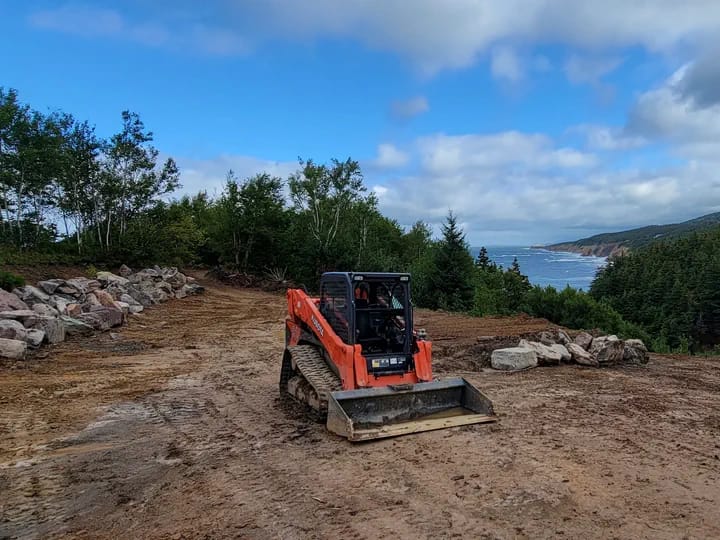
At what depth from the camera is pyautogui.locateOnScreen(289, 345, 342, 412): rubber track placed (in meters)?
6.33

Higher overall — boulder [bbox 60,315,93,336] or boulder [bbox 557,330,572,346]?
boulder [bbox 60,315,93,336]

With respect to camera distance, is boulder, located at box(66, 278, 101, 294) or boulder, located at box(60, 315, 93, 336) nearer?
boulder, located at box(60, 315, 93, 336)

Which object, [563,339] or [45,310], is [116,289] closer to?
[45,310]

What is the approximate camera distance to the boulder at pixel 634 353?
11023 mm

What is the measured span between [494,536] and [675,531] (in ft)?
4.49

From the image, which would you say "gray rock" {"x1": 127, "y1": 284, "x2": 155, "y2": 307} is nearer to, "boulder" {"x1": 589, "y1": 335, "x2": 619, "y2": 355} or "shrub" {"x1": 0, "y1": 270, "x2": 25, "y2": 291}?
"shrub" {"x1": 0, "y1": 270, "x2": 25, "y2": 291}

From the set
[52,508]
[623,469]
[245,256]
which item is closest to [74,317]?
[52,508]

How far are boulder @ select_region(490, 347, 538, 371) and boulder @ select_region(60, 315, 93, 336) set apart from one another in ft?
32.9

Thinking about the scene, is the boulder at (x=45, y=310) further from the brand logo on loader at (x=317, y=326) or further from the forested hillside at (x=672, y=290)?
the forested hillside at (x=672, y=290)

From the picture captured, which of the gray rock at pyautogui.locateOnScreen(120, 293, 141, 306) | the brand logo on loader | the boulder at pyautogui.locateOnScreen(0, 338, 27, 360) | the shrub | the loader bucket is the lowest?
the loader bucket

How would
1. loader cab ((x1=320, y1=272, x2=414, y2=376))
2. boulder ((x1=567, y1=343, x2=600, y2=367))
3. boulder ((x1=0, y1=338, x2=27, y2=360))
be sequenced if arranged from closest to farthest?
loader cab ((x1=320, y1=272, x2=414, y2=376))
boulder ((x1=0, y1=338, x2=27, y2=360))
boulder ((x1=567, y1=343, x2=600, y2=367))

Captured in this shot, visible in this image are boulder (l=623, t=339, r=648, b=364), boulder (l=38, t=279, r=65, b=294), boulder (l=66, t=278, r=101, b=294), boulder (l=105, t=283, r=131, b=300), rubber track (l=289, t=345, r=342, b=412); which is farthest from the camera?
boulder (l=105, t=283, r=131, b=300)

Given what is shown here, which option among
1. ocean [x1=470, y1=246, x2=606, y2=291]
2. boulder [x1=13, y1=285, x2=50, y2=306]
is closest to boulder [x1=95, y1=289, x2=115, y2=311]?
boulder [x1=13, y1=285, x2=50, y2=306]

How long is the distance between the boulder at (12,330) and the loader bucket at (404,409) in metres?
8.00
